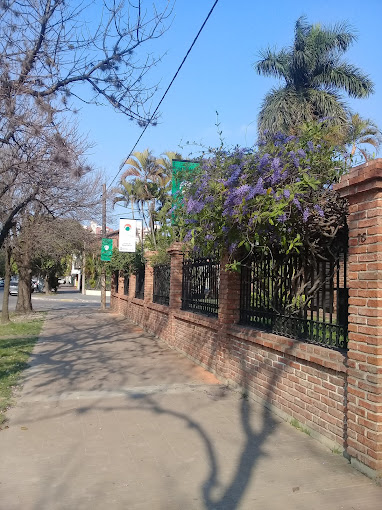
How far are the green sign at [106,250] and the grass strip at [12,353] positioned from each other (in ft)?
19.4

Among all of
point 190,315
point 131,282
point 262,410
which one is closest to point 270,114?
point 131,282

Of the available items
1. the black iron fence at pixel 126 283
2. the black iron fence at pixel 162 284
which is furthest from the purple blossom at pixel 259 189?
the black iron fence at pixel 126 283

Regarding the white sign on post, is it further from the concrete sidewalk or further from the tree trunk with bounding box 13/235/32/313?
the concrete sidewalk

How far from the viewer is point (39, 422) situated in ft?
17.5

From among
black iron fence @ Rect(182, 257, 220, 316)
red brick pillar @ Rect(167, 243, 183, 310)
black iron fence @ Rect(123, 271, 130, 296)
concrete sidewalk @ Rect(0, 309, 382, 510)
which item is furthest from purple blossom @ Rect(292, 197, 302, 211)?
black iron fence @ Rect(123, 271, 130, 296)

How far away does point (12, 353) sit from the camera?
9.95m

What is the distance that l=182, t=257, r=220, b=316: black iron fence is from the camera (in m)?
8.52

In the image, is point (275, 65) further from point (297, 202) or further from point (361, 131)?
point (297, 202)

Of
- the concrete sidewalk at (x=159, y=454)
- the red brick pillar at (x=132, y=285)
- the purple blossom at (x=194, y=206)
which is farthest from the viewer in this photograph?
the red brick pillar at (x=132, y=285)

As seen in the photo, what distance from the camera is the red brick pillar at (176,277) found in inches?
434

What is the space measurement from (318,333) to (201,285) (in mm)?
4555

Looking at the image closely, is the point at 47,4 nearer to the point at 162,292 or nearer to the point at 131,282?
the point at 162,292

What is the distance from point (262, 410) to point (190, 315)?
3.92m

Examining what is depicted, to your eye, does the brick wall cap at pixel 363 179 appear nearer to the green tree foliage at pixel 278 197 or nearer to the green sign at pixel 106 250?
the green tree foliage at pixel 278 197
